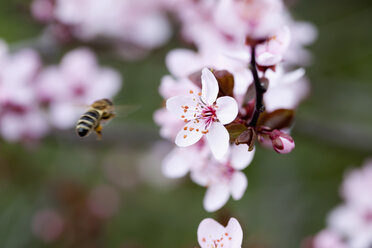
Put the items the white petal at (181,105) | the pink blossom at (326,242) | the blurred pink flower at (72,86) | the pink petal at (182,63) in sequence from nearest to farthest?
the white petal at (181,105)
the pink petal at (182,63)
the pink blossom at (326,242)
the blurred pink flower at (72,86)

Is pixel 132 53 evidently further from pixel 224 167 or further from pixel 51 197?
pixel 224 167

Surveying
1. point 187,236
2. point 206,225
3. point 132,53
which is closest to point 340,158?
point 187,236

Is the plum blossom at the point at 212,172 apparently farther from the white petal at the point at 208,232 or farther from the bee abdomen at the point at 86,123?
the bee abdomen at the point at 86,123

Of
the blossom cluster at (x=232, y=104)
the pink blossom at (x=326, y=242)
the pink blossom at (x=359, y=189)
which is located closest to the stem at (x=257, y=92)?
the blossom cluster at (x=232, y=104)

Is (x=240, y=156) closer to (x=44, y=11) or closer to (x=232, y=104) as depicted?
(x=232, y=104)

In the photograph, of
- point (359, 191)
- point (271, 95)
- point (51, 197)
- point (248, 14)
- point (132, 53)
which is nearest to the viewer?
point (248, 14)

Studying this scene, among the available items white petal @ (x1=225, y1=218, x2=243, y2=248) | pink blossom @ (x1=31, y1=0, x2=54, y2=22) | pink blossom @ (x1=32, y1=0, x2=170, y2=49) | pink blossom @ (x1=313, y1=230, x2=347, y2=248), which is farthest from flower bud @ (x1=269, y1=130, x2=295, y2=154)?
pink blossom @ (x1=31, y1=0, x2=54, y2=22)
